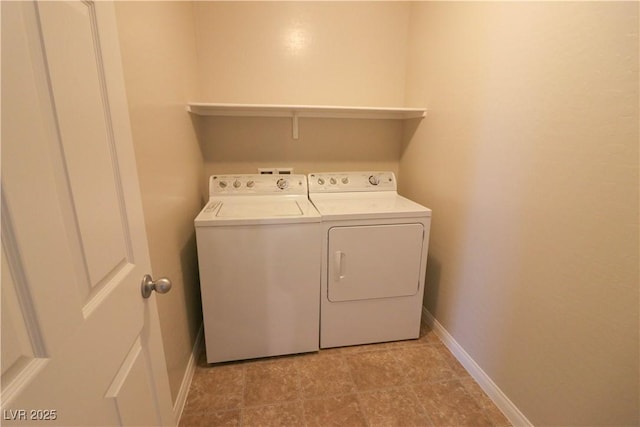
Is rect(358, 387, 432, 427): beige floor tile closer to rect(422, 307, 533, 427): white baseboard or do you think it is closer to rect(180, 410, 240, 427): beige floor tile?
rect(422, 307, 533, 427): white baseboard

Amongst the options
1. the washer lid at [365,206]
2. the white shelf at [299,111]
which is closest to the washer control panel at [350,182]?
the washer lid at [365,206]

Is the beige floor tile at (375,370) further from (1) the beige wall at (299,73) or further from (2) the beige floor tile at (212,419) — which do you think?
(1) the beige wall at (299,73)

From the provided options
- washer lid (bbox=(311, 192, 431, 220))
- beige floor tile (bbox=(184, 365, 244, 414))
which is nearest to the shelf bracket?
washer lid (bbox=(311, 192, 431, 220))

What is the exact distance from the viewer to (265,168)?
2.36 m

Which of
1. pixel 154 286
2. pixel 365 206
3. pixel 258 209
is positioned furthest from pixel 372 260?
pixel 154 286

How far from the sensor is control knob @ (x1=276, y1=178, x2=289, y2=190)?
2139mm

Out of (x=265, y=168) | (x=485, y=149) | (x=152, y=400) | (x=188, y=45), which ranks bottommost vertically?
(x=152, y=400)

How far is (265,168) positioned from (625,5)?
79.8 inches

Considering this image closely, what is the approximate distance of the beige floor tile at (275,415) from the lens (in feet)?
4.69

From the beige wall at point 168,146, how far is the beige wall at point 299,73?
0.23 m

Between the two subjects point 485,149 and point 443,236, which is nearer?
point 485,149

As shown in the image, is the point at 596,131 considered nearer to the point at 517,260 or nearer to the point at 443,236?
the point at 517,260

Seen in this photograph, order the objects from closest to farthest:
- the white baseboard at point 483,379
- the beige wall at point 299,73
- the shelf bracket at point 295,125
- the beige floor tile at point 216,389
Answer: the white baseboard at point 483,379 < the beige floor tile at point 216,389 < the beige wall at point 299,73 < the shelf bracket at point 295,125

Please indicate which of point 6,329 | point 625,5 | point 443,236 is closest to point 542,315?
point 443,236
